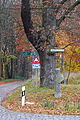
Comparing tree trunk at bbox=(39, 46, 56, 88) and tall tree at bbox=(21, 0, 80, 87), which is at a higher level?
tall tree at bbox=(21, 0, 80, 87)

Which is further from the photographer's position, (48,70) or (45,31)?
(48,70)

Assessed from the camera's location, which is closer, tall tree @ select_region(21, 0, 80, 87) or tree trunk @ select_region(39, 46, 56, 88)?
tall tree @ select_region(21, 0, 80, 87)

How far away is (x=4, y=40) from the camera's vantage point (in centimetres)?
3809

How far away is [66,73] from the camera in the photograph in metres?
30.4

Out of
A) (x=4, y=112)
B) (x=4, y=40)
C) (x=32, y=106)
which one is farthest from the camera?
(x=4, y=40)

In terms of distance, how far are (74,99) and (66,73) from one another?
18.1 meters

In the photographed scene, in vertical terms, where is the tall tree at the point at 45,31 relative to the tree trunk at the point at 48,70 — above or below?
above

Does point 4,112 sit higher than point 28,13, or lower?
lower

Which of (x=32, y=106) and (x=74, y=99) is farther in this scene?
(x=74, y=99)

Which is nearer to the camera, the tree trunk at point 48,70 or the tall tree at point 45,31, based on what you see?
the tall tree at point 45,31

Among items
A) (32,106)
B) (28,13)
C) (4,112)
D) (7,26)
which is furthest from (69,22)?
(7,26)

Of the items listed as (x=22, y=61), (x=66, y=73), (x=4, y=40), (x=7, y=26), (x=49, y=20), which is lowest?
(x=22, y=61)

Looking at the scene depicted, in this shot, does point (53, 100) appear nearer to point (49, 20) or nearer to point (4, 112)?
point (4, 112)

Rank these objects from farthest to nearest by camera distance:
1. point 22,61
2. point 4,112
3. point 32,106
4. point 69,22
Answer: point 22,61 < point 69,22 < point 32,106 < point 4,112
